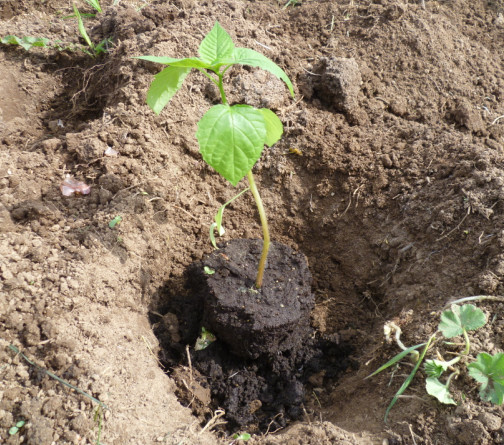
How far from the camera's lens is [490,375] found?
4.93 feet

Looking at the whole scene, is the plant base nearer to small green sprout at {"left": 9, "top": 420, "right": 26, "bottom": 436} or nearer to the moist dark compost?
the moist dark compost

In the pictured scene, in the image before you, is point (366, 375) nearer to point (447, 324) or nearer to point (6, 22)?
point (447, 324)

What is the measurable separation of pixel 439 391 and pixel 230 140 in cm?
109

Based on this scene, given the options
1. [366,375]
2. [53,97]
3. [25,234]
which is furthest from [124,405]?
[53,97]

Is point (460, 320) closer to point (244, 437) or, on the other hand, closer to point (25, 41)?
point (244, 437)

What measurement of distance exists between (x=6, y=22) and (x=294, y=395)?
2.82m

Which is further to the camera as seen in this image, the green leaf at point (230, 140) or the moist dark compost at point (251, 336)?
the moist dark compost at point (251, 336)

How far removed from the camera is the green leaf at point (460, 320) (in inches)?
62.2

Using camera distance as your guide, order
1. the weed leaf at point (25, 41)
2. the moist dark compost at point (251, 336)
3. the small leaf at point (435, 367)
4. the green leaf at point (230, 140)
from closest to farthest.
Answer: the green leaf at point (230, 140) < the small leaf at point (435, 367) < the moist dark compost at point (251, 336) < the weed leaf at point (25, 41)

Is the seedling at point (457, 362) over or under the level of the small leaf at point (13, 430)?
over

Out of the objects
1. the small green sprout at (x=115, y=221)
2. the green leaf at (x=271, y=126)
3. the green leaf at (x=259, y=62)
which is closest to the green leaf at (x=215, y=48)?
the green leaf at (x=259, y=62)

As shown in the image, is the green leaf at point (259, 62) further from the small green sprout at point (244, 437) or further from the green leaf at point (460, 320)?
the small green sprout at point (244, 437)

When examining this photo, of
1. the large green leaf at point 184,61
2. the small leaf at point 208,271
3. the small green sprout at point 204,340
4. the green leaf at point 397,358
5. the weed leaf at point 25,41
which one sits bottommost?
the small green sprout at point 204,340

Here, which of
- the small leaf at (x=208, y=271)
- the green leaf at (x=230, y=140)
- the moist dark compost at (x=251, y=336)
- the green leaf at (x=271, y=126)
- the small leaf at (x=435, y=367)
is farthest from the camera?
the small leaf at (x=208, y=271)
